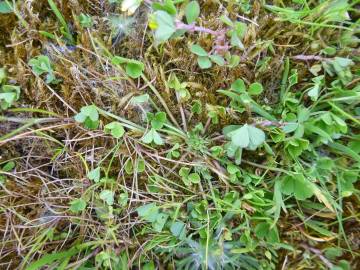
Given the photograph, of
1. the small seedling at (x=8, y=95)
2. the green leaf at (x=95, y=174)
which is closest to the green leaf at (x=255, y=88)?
the green leaf at (x=95, y=174)

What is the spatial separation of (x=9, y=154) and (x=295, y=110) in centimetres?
108

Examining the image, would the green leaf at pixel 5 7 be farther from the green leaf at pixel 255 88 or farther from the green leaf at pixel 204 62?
the green leaf at pixel 255 88

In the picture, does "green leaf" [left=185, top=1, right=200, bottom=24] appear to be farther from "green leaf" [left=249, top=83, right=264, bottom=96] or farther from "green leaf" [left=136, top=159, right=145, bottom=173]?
"green leaf" [left=136, top=159, right=145, bottom=173]

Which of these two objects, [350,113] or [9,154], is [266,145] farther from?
[9,154]

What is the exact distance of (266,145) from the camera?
55.9 inches

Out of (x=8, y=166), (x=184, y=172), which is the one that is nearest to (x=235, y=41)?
(x=184, y=172)

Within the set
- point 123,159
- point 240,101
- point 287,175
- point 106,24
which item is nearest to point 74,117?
point 123,159

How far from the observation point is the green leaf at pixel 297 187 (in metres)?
1.38

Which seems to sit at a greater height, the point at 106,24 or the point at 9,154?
the point at 106,24

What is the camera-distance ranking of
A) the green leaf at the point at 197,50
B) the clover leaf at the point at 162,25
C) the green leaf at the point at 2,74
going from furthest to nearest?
the green leaf at the point at 2,74 < the green leaf at the point at 197,50 < the clover leaf at the point at 162,25

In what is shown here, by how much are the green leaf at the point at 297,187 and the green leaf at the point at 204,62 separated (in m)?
0.47

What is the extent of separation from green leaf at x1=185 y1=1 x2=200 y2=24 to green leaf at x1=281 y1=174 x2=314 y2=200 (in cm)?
63

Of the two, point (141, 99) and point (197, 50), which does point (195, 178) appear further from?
point (197, 50)

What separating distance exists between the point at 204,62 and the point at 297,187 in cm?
54
